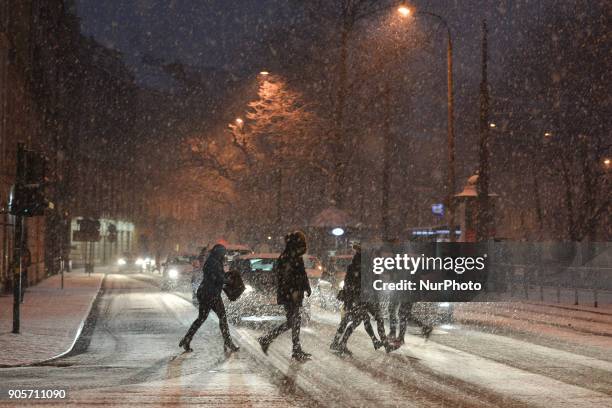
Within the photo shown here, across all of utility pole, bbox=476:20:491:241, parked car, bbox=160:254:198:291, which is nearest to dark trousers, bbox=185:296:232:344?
utility pole, bbox=476:20:491:241

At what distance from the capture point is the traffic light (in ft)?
52.3

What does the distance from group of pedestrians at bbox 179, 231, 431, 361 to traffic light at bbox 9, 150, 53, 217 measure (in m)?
4.21

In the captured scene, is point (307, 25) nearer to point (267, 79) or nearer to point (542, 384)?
point (267, 79)

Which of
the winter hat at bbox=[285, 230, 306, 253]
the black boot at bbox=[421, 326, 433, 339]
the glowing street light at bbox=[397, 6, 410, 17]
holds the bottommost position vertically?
the black boot at bbox=[421, 326, 433, 339]

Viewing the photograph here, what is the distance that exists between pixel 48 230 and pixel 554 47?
2918cm

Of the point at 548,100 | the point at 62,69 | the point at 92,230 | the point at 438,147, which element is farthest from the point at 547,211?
the point at 62,69

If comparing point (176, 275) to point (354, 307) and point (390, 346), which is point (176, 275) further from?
point (390, 346)

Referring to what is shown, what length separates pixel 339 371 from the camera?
11453mm

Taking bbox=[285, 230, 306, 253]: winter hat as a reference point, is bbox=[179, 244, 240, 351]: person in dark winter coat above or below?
below

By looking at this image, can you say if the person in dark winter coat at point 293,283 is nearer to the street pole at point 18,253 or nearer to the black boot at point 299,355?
the black boot at point 299,355

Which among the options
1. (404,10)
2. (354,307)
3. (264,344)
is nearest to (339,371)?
(264,344)

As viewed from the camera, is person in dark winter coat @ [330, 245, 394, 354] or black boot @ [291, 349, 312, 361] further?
person in dark winter coat @ [330, 245, 394, 354]

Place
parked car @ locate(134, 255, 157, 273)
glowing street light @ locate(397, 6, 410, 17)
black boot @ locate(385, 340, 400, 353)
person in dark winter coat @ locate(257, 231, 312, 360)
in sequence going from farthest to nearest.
Result: parked car @ locate(134, 255, 157, 273) → glowing street light @ locate(397, 6, 410, 17) → black boot @ locate(385, 340, 400, 353) → person in dark winter coat @ locate(257, 231, 312, 360)

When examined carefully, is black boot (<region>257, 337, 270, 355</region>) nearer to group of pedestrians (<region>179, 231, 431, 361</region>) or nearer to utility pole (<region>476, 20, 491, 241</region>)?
group of pedestrians (<region>179, 231, 431, 361</region>)
